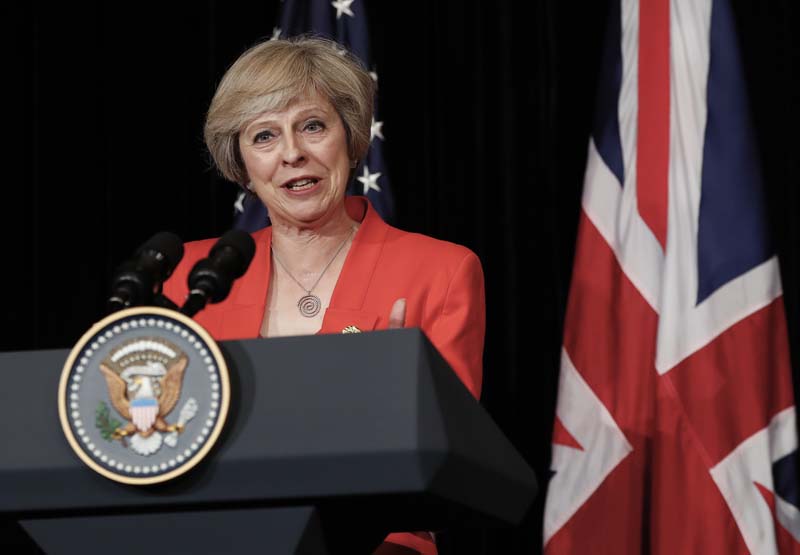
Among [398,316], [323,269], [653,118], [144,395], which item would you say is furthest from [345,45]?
[144,395]

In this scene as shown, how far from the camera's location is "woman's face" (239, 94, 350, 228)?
2232 mm

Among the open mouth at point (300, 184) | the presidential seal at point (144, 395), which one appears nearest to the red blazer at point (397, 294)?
the open mouth at point (300, 184)

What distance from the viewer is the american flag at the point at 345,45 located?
3.32 meters

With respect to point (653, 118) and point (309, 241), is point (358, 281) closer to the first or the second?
point (309, 241)

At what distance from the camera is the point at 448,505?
4.39ft

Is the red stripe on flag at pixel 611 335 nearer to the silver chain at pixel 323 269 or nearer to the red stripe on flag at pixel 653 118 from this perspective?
the red stripe on flag at pixel 653 118

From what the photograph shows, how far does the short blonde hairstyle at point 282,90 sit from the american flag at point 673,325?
3.02 ft

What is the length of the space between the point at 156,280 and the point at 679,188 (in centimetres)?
183

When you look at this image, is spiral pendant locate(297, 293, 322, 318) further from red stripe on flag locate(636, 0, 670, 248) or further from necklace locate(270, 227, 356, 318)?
red stripe on flag locate(636, 0, 670, 248)

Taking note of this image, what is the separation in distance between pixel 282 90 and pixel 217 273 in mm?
849

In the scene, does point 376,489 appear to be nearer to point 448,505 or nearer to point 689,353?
point 448,505

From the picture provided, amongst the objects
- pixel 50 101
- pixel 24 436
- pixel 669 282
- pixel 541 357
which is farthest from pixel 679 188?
pixel 24 436

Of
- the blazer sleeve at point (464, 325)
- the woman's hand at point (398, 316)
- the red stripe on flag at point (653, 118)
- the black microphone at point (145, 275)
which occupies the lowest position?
the black microphone at point (145, 275)

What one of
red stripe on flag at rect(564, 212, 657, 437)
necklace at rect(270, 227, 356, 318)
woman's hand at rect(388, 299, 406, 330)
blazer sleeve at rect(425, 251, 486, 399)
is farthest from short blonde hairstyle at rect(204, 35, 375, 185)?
red stripe on flag at rect(564, 212, 657, 437)
